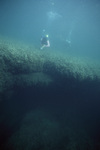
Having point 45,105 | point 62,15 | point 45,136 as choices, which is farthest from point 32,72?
point 62,15

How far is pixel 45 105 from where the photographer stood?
9.14 m

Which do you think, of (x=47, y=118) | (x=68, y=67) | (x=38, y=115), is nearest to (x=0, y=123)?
(x=38, y=115)

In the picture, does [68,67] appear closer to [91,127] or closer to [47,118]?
[47,118]

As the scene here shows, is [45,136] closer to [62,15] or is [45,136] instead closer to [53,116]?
[53,116]

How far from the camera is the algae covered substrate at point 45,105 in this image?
698cm

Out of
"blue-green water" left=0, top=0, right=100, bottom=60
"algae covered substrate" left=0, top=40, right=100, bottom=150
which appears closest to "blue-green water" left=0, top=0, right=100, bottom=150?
"algae covered substrate" left=0, top=40, right=100, bottom=150

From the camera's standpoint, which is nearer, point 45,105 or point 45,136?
point 45,136

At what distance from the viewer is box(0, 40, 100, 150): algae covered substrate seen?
6980mm

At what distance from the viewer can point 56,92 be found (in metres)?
9.12

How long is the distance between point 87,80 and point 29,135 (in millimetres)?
5692

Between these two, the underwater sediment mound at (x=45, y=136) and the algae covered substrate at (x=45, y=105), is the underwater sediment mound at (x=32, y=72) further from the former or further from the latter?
the underwater sediment mound at (x=45, y=136)

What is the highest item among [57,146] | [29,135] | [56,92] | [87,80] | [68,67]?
[68,67]

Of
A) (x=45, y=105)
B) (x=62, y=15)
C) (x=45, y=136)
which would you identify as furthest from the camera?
(x=62, y=15)

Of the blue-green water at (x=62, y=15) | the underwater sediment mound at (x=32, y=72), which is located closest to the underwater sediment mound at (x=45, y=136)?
the underwater sediment mound at (x=32, y=72)
